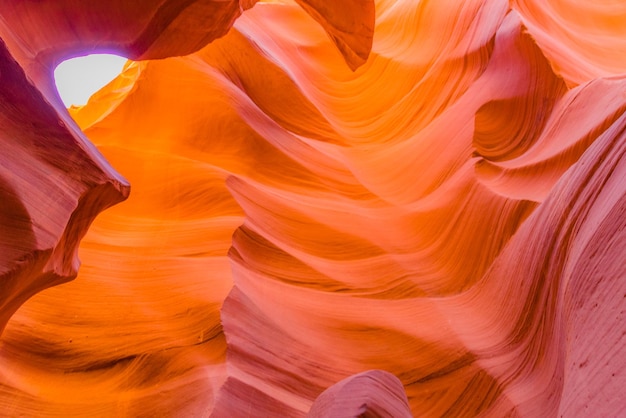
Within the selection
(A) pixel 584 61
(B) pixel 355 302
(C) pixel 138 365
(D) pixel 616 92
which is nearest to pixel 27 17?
(C) pixel 138 365

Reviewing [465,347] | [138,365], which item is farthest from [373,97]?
[138,365]

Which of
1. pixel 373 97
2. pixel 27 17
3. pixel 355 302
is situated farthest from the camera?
pixel 373 97

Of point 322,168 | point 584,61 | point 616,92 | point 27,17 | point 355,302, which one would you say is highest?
point 584,61

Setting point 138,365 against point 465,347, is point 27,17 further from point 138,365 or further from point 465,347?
point 465,347

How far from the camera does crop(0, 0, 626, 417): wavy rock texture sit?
7.09ft

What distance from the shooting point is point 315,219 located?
3.99 m

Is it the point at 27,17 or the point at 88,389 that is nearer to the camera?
the point at 27,17

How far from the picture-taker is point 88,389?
9.76 ft

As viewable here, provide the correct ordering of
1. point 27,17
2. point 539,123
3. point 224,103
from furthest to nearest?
point 224,103
point 539,123
point 27,17

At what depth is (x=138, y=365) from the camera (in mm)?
3031

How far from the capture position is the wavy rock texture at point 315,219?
7.09 ft

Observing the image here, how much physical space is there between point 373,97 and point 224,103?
4.60 feet

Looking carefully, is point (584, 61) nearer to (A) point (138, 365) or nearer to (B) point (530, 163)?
(B) point (530, 163)

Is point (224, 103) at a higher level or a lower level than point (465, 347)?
higher
